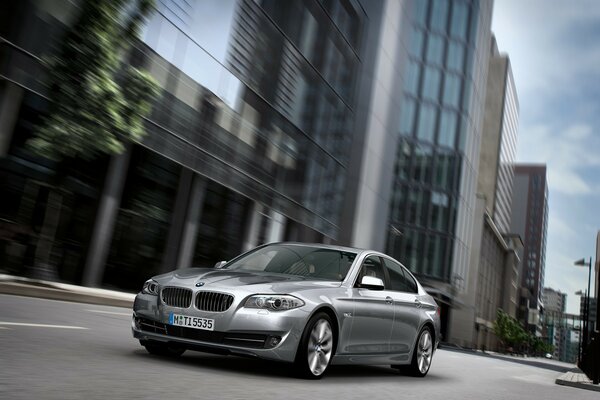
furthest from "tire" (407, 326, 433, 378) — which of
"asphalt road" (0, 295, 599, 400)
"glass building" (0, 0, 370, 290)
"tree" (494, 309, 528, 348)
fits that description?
"tree" (494, 309, 528, 348)

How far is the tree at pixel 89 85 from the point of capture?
14.1 m

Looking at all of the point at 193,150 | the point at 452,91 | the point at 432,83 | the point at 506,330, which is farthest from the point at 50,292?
the point at 506,330

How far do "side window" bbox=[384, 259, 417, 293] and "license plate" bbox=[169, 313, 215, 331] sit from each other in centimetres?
290

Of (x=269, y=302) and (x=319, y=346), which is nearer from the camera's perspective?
(x=269, y=302)

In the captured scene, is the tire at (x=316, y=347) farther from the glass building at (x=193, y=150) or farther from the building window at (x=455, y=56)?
the building window at (x=455, y=56)

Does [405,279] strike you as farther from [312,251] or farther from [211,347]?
[211,347]

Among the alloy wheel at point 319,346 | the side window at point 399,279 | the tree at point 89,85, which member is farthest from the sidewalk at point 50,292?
the alloy wheel at point 319,346

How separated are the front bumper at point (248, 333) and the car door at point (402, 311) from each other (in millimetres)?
2185

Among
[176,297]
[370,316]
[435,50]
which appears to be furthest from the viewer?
[435,50]

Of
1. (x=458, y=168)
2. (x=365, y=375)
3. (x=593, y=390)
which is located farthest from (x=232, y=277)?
(x=458, y=168)

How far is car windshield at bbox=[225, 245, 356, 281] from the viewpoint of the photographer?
7.71 m

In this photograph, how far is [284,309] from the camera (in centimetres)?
661

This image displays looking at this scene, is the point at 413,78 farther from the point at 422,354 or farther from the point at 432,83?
the point at 422,354

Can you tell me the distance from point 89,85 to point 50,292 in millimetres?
4227
